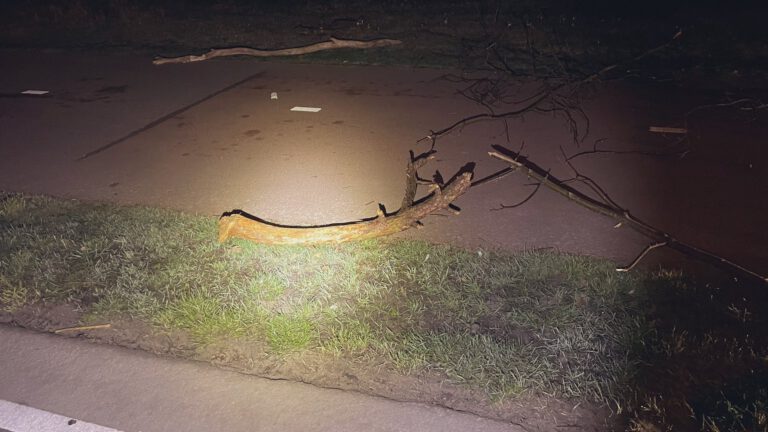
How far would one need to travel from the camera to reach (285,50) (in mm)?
11922

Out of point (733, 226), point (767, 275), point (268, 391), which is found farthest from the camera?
point (733, 226)

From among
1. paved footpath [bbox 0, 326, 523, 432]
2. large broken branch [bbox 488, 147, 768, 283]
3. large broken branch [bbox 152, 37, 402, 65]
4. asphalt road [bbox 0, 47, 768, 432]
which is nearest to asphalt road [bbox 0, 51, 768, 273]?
asphalt road [bbox 0, 47, 768, 432]

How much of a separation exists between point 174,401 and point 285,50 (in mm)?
9563

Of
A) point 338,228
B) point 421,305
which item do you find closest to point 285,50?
point 338,228

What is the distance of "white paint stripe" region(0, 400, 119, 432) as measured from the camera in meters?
3.21

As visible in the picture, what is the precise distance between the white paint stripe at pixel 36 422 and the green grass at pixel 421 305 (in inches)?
32.0

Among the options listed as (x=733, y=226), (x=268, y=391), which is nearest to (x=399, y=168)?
(x=733, y=226)

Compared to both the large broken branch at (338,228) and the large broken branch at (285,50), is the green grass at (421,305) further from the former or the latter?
the large broken branch at (285,50)

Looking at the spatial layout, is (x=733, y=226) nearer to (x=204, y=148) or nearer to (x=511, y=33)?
(x=204, y=148)

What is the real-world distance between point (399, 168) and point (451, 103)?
2451 mm

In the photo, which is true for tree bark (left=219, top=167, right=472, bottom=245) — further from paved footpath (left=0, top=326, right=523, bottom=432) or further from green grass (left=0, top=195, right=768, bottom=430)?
paved footpath (left=0, top=326, right=523, bottom=432)

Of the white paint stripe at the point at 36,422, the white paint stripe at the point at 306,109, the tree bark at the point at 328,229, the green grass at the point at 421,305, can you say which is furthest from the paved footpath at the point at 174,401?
the white paint stripe at the point at 306,109

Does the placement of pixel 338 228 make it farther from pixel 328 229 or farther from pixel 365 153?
pixel 365 153

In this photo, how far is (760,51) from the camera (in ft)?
32.5
